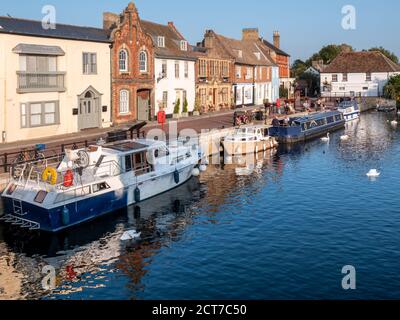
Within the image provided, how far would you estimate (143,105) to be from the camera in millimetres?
53250

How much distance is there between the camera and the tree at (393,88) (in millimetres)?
90812

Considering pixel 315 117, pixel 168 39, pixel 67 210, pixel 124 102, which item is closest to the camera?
pixel 67 210

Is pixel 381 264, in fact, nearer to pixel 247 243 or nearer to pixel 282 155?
pixel 247 243

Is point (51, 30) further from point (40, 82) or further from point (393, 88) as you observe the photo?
point (393, 88)

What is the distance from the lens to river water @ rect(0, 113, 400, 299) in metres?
18.2

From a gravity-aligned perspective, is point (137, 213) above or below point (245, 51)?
below

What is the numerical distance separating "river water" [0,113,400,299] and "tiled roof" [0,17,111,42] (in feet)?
54.6

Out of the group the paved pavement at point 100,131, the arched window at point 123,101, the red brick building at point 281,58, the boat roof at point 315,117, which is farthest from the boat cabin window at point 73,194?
the red brick building at point 281,58

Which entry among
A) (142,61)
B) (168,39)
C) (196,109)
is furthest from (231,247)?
(168,39)

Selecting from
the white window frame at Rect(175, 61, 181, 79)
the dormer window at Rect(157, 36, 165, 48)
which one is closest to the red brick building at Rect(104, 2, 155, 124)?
the dormer window at Rect(157, 36, 165, 48)

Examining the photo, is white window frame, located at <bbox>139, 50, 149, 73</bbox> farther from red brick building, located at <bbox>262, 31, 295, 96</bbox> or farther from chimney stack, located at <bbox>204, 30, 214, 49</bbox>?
red brick building, located at <bbox>262, 31, 295, 96</bbox>

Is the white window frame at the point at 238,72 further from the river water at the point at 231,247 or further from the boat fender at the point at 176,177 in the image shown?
the boat fender at the point at 176,177

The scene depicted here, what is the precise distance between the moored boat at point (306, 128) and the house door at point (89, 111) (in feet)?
58.0

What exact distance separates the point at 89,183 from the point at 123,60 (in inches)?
1012
